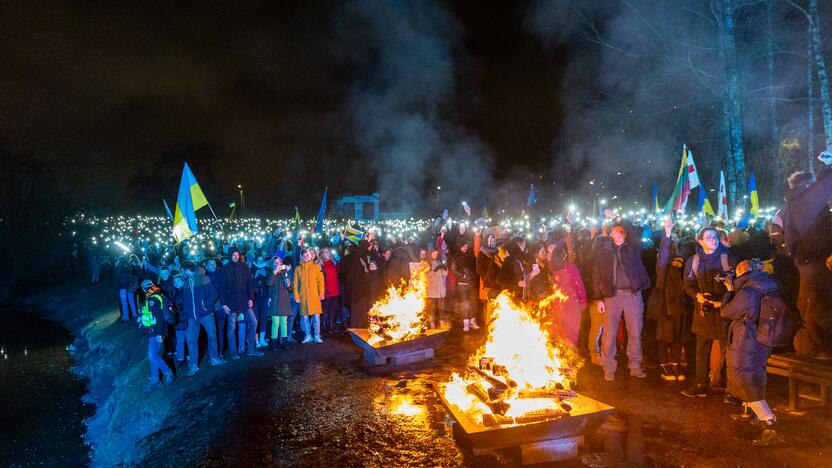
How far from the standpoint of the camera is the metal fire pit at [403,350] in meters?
8.36

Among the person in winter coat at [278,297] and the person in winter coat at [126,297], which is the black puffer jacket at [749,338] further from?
the person in winter coat at [126,297]

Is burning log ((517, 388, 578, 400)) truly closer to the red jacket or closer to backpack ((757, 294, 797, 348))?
backpack ((757, 294, 797, 348))

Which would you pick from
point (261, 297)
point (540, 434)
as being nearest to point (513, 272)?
point (540, 434)

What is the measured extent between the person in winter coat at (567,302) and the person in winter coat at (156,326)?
656 cm

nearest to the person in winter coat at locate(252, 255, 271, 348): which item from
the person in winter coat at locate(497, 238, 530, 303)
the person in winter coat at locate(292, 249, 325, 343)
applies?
the person in winter coat at locate(292, 249, 325, 343)

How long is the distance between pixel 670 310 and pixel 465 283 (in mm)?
4490

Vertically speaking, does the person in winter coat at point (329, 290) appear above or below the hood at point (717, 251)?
below

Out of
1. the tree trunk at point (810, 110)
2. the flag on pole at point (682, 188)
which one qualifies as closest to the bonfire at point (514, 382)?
the flag on pole at point (682, 188)

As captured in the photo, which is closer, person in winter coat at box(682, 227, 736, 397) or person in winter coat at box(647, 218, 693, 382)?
person in winter coat at box(682, 227, 736, 397)

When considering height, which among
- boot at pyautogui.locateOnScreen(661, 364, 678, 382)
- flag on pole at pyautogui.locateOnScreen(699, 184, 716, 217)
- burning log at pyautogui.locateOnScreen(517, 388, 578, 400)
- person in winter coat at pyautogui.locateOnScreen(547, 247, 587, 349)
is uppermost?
flag on pole at pyautogui.locateOnScreen(699, 184, 716, 217)

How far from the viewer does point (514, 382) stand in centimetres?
534

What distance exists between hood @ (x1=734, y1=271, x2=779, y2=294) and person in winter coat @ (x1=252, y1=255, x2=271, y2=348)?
8.18 m

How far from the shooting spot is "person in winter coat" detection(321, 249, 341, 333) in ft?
36.0

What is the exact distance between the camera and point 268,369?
864cm
